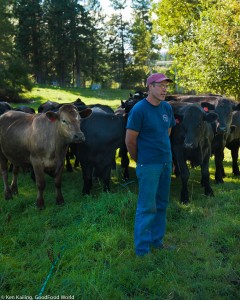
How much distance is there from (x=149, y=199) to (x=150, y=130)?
3.05 feet

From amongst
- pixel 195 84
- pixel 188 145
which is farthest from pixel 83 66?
pixel 188 145

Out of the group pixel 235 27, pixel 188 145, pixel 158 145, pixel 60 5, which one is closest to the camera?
pixel 158 145

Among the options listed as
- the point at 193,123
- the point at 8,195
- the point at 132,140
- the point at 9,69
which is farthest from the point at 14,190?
the point at 9,69

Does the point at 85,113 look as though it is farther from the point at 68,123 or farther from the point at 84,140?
the point at 84,140

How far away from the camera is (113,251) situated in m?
4.84

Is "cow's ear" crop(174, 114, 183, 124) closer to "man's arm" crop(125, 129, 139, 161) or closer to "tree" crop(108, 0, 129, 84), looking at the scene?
"man's arm" crop(125, 129, 139, 161)

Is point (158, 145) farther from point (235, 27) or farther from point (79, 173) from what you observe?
point (235, 27)

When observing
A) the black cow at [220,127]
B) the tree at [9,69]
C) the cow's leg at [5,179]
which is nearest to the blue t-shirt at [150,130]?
the black cow at [220,127]

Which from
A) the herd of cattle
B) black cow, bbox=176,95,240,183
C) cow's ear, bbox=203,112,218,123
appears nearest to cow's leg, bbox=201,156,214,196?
the herd of cattle

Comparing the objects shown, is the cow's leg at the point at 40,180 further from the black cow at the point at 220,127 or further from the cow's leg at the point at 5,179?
the black cow at the point at 220,127

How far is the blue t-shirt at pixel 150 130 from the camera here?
4.45m

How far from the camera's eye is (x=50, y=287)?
391 cm

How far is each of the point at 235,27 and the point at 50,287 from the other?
1331 centimetres

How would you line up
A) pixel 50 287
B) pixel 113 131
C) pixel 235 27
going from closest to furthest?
pixel 50 287, pixel 113 131, pixel 235 27
